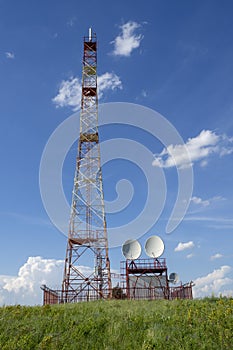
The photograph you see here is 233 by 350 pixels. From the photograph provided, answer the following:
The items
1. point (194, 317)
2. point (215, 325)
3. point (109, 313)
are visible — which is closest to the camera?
point (215, 325)

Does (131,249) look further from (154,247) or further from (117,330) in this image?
(117,330)

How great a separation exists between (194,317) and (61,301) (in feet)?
44.0

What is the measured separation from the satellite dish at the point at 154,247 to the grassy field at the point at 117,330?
1187 cm

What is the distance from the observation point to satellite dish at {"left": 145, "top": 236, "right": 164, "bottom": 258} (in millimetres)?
22859

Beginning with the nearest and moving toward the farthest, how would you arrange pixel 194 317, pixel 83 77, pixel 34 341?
pixel 34 341, pixel 194 317, pixel 83 77

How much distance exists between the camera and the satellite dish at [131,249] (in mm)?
22766

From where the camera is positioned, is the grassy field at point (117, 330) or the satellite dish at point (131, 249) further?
the satellite dish at point (131, 249)

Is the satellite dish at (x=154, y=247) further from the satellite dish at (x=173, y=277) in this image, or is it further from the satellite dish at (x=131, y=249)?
the satellite dish at (x=173, y=277)

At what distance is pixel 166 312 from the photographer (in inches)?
441

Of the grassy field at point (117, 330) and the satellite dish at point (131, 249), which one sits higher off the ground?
the satellite dish at point (131, 249)

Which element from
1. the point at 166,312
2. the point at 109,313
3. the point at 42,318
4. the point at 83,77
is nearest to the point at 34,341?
the point at 42,318

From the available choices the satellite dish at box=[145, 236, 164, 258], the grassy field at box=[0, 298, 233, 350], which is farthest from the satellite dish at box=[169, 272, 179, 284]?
the grassy field at box=[0, 298, 233, 350]

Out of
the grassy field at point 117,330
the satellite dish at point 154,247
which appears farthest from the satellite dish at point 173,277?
the grassy field at point 117,330

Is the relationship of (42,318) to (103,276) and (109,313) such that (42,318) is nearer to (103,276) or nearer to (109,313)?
(109,313)
